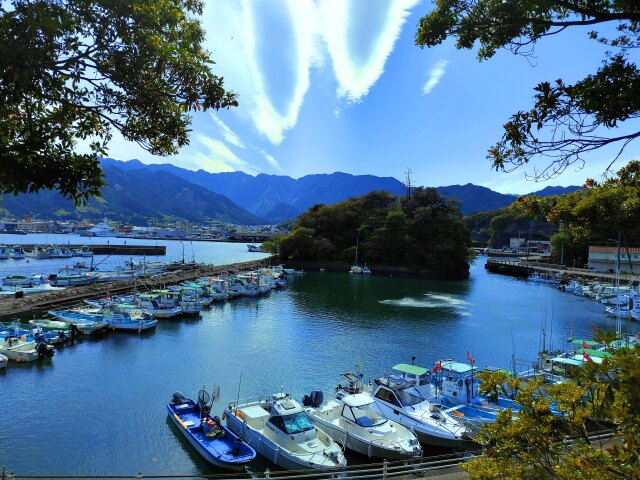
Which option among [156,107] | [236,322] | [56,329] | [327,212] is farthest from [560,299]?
[156,107]

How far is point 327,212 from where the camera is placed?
274 ft

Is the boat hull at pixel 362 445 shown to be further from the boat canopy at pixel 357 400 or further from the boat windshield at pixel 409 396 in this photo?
the boat windshield at pixel 409 396

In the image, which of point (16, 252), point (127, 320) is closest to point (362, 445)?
point (127, 320)

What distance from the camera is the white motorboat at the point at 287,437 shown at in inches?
471

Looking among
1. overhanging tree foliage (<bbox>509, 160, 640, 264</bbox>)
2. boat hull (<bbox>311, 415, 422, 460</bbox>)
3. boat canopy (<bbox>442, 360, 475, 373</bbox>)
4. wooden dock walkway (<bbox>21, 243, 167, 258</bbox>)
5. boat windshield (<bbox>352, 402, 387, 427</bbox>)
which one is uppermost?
overhanging tree foliage (<bbox>509, 160, 640, 264</bbox>)

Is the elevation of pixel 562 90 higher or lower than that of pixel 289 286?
higher

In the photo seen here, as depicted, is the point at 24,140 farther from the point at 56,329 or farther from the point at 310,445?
the point at 56,329

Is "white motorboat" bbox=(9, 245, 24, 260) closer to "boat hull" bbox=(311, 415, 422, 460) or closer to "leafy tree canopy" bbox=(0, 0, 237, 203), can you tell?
"boat hull" bbox=(311, 415, 422, 460)

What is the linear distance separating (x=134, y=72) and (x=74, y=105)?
898 mm

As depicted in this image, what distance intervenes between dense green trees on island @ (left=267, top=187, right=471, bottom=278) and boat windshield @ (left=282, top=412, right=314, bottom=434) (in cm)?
6143

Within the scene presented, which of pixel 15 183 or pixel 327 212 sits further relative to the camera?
pixel 327 212

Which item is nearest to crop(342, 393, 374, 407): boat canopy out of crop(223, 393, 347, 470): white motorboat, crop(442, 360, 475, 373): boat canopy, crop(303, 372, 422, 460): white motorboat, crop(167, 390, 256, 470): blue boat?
crop(303, 372, 422, 460): white motorboat

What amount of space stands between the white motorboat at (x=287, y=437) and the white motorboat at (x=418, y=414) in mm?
3028

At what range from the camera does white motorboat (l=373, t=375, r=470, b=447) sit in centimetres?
1354
